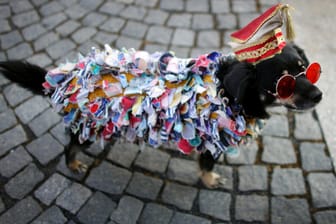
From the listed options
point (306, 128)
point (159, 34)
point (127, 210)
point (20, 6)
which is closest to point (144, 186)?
point (127, 210)

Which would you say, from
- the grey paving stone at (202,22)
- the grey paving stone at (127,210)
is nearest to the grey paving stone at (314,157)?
the grey paving stone at (127,210)

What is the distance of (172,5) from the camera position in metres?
4.87

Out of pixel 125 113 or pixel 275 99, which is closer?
pixel 275 99

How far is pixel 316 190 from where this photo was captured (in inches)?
122

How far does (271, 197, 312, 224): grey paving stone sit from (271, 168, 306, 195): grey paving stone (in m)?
0.08

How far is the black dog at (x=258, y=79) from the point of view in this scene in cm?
221

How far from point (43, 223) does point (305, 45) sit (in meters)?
3.80

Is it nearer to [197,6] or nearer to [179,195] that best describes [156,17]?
[197,6]

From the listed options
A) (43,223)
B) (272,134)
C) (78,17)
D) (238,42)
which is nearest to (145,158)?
(43,223)

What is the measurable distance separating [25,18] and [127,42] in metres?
1.60

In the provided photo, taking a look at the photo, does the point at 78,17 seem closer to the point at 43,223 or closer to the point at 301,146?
the point at 43,223

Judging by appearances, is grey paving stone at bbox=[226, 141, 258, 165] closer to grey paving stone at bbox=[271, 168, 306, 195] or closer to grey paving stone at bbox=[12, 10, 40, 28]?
grey paving stone at bbox=[271, 168, 306, 195]

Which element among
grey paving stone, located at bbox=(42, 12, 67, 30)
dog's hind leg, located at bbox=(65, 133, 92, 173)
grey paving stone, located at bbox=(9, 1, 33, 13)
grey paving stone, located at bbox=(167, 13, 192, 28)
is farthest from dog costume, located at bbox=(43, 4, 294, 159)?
grey paving stone, located at bbox=(9, 1, 33, 13)

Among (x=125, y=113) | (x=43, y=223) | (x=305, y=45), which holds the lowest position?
(x=43, y=223)
